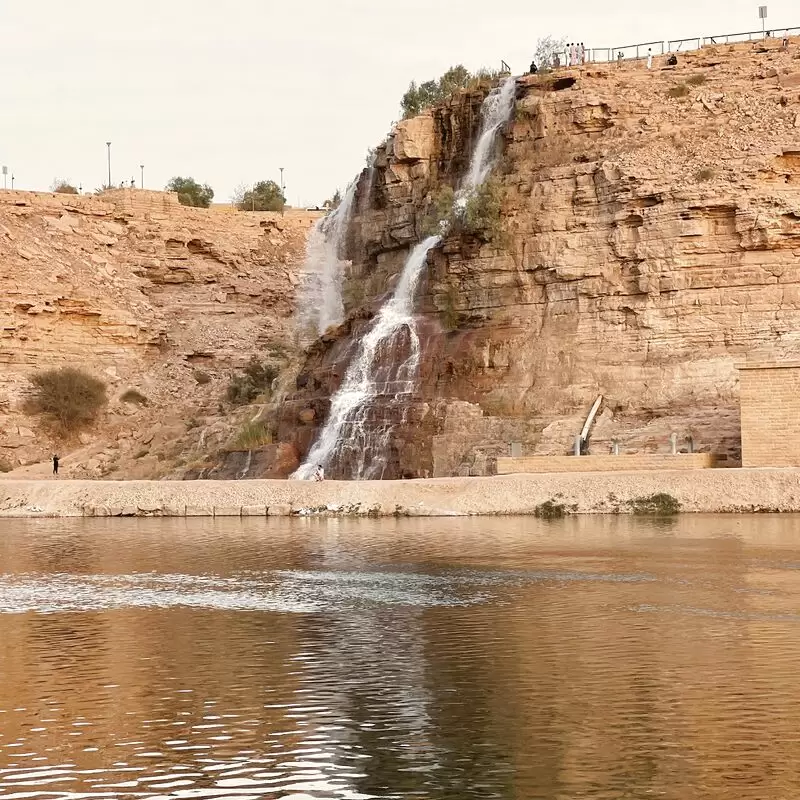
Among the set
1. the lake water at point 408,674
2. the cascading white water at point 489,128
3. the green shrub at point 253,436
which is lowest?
the lake water at point 408,674

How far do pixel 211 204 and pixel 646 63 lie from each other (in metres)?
41.8

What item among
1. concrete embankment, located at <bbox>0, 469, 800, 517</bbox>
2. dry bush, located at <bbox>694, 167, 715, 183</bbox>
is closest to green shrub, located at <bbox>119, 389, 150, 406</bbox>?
concrete embankment, located at <bbox>0, 469, 800, 517</bbox>

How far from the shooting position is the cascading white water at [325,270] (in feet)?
175

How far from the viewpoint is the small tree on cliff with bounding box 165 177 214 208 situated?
7743cm

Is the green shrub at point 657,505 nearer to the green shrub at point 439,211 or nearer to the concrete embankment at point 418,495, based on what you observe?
the concrete embankment at point 418,495

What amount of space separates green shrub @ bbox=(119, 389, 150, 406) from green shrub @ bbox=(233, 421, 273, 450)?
1183 cm

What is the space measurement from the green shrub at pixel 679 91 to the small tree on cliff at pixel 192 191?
37374mm

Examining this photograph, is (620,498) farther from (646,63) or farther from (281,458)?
(646,63)

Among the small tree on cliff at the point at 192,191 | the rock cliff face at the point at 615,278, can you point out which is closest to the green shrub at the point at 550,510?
the rock cliff face at the point at 615,278

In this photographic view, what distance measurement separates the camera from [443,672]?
12.3 m

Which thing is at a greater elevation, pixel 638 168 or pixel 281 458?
pixel 638 168

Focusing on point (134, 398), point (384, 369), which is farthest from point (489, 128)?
point (134, 398)

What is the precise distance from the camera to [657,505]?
30.0 metres

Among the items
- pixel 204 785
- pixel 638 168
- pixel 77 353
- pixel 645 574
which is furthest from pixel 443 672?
pixel 77 353
